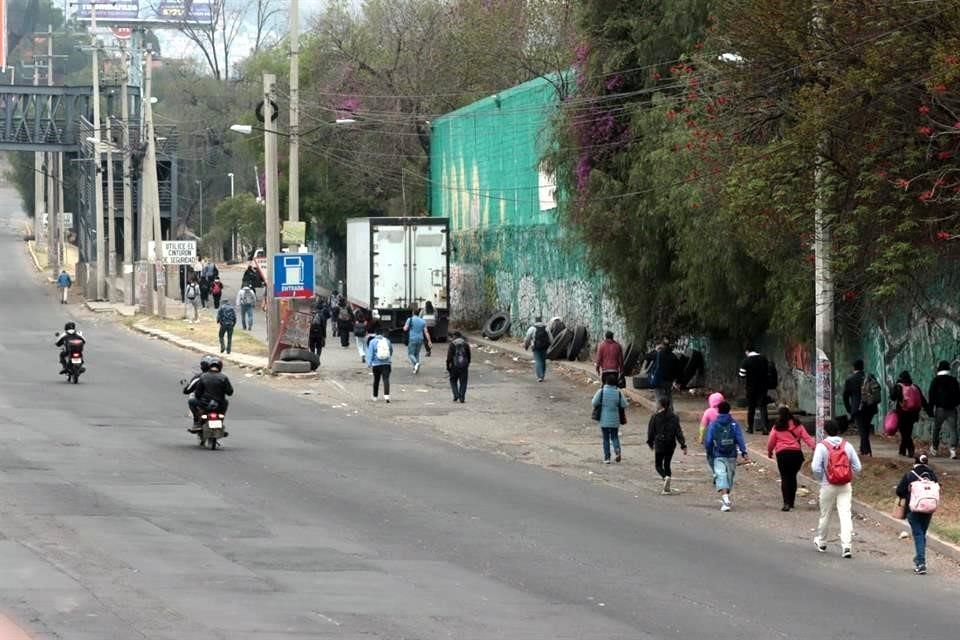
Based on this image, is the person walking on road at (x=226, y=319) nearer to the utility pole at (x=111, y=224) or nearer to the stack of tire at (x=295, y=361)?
the stack of tire at (x=295, y=361)

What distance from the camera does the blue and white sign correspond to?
40219mm

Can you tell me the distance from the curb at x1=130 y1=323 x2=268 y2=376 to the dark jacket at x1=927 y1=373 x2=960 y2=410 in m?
19.7

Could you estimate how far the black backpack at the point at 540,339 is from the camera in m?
39.8

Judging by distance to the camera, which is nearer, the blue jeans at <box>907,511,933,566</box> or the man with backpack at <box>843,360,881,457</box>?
the blue jeans at <box>907,511,933,566</box>

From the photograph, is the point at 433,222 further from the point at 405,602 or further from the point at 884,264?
the point at 405,602

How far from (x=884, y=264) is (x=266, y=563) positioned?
10.4 metres

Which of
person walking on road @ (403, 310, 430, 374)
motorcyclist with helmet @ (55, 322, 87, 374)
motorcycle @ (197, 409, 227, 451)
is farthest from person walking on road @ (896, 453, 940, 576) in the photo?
motorcyclist with helmet @ (55, 322, 87, 374)

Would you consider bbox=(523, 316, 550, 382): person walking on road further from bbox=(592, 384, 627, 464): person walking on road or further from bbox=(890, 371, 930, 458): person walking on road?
bbox=(890, 371, 930, 458): person walking on road

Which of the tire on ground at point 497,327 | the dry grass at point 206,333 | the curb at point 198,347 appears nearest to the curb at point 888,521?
the curb at point 198,347

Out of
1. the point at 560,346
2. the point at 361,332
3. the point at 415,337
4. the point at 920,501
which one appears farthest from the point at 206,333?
the point at 920,501

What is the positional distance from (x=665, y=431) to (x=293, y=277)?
18.6 metres

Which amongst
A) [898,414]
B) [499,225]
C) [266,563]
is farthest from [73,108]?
[266,563]

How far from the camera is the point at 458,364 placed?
34.8 m

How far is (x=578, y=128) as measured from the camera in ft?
124
